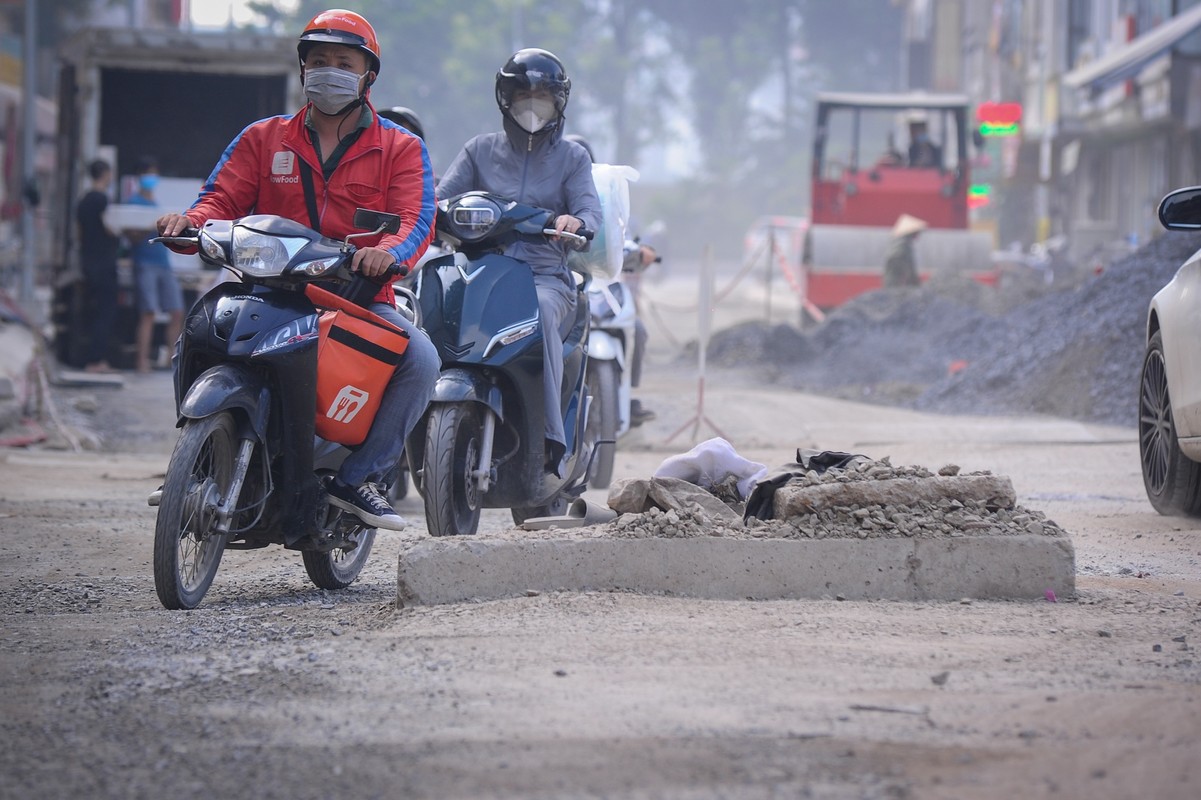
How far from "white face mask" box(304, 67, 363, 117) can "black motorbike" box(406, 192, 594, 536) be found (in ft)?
3.31

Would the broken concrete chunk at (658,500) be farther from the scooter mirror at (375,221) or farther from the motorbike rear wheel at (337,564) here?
the scooter mirror at (375,221)

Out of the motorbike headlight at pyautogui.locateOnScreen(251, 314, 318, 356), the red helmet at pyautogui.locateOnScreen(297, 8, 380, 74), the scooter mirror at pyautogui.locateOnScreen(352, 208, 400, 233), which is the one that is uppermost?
the red helmet at pyautogui.locateOnScreen(297, 8, 380, 74)

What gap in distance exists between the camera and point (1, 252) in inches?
1088

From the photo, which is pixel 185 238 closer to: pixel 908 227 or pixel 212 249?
pixel 212 249

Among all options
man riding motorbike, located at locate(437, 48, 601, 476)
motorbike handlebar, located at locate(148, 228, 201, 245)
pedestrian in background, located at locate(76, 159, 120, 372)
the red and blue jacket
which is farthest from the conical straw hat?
motorbike handlebar, located at locate(148, 228, 201, 245)

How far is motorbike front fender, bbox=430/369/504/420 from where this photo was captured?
5945mm

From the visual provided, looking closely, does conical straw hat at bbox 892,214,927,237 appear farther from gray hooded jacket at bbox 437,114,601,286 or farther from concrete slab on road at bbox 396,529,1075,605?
concrete slab on road at bbox 396,529,1075,605

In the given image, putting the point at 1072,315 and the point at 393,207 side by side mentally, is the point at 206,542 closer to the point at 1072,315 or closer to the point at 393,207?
the point at 393,207

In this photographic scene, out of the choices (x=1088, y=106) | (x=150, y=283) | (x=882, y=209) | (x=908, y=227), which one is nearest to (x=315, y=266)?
(x=150, y=283)

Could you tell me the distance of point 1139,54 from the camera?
2497 cm

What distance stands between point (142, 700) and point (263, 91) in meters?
15.6

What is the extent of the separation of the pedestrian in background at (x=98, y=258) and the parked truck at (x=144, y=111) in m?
0.48

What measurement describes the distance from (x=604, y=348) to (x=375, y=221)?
12.4ft

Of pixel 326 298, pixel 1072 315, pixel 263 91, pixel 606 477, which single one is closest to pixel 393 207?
pixel 326 298
